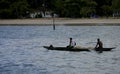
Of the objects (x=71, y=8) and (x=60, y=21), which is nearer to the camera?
(x=60, y=21)

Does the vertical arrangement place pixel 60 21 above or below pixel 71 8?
below

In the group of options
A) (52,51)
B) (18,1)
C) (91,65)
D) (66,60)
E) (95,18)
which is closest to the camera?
(91,65)

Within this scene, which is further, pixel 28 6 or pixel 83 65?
pixel 28 6

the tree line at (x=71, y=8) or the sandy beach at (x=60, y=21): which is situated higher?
the tree line at (x=71, y=8)

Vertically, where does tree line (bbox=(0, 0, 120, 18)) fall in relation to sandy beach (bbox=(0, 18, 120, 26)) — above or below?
above

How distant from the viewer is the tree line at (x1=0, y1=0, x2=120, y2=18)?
3821 inches

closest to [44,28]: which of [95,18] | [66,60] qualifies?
[95,18]

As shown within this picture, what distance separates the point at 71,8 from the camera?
9619 centimetres

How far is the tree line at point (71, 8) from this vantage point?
318 ft

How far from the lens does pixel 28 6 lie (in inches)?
4141

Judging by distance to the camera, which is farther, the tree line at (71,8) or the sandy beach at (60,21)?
the tree line at (71,8)

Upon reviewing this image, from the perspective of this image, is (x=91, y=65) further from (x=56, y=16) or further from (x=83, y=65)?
(x=56, y=16)

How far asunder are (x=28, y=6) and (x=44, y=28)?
16.6m

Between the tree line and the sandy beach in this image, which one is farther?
the tree line
